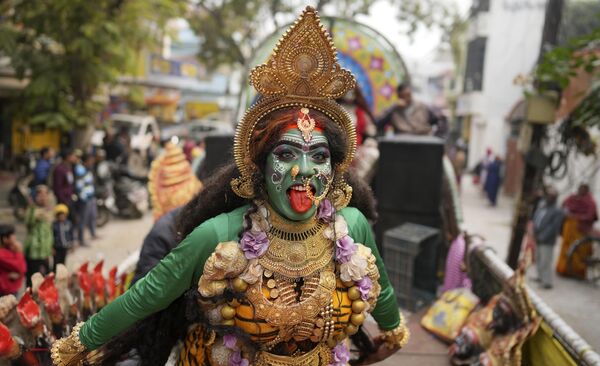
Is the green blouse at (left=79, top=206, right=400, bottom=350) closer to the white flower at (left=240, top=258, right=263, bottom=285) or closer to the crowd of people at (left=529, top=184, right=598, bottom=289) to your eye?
the white flower at (left=240, top=258, right=263, bottom=285)

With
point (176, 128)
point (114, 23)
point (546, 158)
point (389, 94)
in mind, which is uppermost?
point (114, 23)

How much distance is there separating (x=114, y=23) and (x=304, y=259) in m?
9.56

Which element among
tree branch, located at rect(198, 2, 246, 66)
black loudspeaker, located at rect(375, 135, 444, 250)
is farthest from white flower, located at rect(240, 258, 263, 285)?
tree branch, located at rect(198, 2, 246, 66)

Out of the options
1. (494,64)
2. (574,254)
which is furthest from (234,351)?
(494,64)

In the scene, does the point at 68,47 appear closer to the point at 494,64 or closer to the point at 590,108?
the point at 590,108

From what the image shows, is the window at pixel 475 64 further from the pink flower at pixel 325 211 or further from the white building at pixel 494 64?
the pink flower at pixel 325 211

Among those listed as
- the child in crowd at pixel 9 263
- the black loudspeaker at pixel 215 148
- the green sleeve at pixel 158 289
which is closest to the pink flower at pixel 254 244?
→ the green sleeve at pixel 158 289

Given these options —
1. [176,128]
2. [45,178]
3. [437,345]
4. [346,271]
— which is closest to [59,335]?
[346,271]

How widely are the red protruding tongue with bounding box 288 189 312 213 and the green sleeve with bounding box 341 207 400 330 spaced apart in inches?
15.2

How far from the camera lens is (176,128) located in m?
26.0

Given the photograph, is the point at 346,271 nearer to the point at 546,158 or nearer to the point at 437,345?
the point at 437,345

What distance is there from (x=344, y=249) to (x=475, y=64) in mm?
22808

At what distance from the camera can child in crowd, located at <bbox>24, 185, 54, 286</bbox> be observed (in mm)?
5801

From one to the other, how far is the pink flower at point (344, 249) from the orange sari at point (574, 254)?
729 cm
